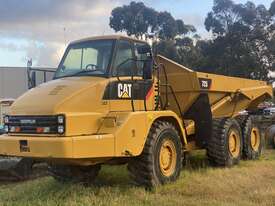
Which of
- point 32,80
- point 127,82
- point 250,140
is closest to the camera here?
point 127,82

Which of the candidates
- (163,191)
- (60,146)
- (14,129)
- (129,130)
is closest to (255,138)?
(163,191)

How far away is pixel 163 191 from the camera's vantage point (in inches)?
386

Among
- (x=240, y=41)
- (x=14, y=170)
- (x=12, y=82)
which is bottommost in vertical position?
(x=14, y=170)

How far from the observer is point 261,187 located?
10102 millimetres

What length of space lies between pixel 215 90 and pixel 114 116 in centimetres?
416

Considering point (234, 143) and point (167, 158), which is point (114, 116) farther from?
point (234, 143)

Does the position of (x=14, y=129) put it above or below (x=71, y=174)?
above

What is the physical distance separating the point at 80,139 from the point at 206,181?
290cm

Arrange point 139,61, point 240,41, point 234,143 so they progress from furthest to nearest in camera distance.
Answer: point 240,41 < point 234,143 < point 139,61

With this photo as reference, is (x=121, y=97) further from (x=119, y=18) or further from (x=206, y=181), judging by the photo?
(x=119, y=18)

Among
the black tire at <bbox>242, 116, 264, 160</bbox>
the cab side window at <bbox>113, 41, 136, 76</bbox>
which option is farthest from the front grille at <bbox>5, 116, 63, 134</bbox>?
the black tire at <bbox>242, 116, 264, 160</bbox>

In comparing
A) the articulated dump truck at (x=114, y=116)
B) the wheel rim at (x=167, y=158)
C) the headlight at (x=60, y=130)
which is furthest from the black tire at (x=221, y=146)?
the headlight at (x=60, y=130)

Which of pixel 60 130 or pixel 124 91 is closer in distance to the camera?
pixel 60 130

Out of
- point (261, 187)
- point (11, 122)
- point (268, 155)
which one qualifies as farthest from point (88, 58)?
point (268, 155)
